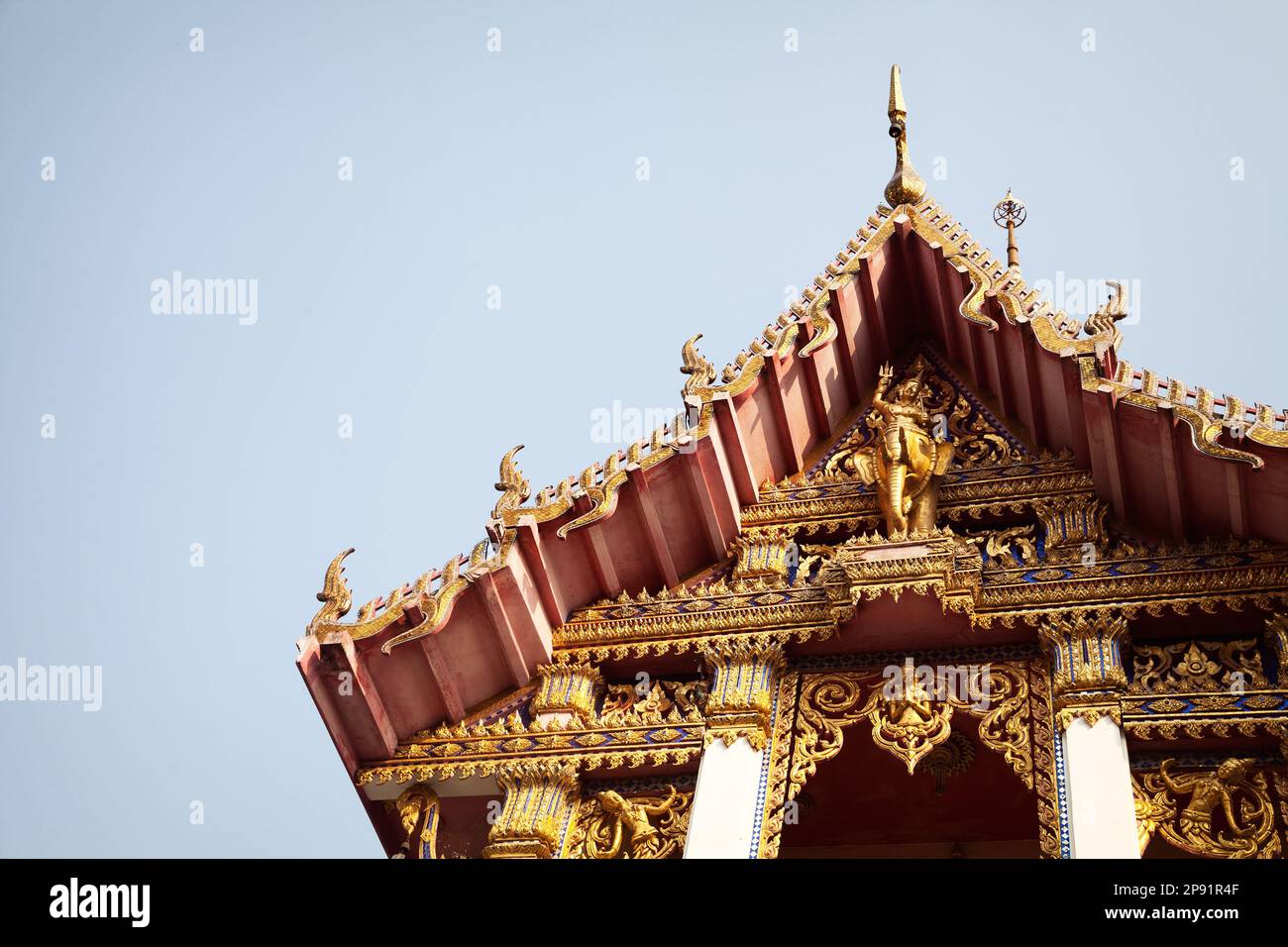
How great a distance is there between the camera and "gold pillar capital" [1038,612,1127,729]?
9.15 metres

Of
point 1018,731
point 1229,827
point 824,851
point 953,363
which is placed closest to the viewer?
point 1229,827

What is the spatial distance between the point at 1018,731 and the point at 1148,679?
2.53ft

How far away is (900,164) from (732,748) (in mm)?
5044

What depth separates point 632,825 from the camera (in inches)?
374

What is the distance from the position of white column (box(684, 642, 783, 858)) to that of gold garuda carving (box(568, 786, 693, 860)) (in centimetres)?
18

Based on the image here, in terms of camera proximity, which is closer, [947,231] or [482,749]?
[482,749]

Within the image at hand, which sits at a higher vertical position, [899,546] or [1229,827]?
[899,546]

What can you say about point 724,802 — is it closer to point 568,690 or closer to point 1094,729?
point 568,690

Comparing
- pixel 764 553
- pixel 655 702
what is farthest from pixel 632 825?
pixel 764 553

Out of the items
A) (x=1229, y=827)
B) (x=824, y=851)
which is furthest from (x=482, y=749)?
(x=1229, y=827)
